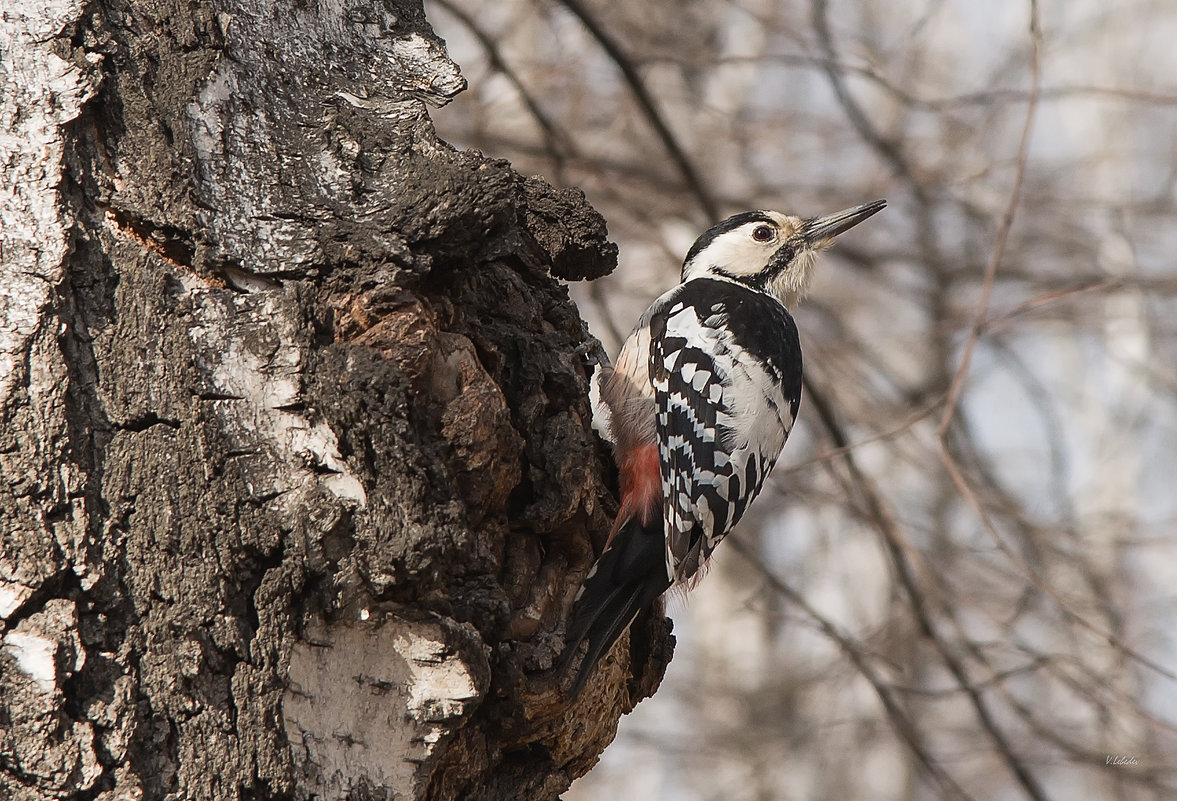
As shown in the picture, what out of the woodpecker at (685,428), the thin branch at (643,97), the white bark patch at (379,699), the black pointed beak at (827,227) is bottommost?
the white bark patch at (379,699)

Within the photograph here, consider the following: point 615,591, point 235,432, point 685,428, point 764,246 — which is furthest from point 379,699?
point 764,246

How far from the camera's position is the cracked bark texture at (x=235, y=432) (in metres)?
1.81

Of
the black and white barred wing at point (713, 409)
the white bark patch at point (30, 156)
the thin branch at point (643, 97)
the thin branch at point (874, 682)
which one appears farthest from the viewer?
the thin branch at point (874, 682)

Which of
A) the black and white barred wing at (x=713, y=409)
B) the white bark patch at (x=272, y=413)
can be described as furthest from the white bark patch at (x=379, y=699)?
the black and white barred wing at (x=713, y=409)

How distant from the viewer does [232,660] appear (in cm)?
186

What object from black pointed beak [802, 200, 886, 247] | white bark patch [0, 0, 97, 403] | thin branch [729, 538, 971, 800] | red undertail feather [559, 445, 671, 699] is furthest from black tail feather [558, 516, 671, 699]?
black pointed beak [802, 200, 886, 247]

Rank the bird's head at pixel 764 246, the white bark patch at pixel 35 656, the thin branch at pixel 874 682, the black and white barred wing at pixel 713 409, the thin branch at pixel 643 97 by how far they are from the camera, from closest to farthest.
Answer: the white bark patch at pixel 35 656 → the black and white barred wing at pixel 713 409 → the thin branch at pixel 643 97 → the bird's head at pixel 764 246 → the thin branch at pixel 874 682

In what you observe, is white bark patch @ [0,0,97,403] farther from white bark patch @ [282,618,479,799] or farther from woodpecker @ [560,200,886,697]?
woodpecker @ [560,200,886,697]

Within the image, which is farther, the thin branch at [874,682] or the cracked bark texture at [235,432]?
the thin branch at [874,682]

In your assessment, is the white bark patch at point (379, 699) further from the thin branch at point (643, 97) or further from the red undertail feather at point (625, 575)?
the thin branch at point (643, 97)

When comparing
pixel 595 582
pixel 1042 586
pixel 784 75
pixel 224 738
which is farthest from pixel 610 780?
pixel 224 738

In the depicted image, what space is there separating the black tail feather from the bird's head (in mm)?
1703

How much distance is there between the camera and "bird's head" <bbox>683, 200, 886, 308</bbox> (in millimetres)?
4305

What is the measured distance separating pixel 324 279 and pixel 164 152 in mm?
361
